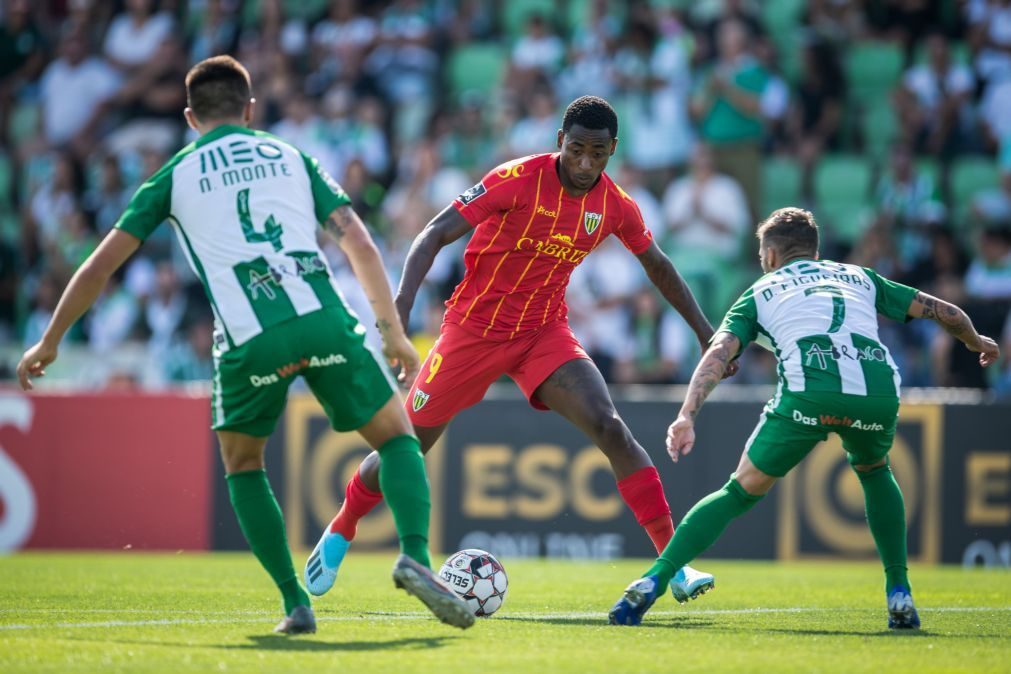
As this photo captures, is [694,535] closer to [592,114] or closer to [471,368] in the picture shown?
[471,368]

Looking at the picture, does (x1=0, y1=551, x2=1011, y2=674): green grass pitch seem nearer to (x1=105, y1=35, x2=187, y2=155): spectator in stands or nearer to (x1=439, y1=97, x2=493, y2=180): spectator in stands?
(x1=439, y1=97, x2=493, y2=180): spectator in stands

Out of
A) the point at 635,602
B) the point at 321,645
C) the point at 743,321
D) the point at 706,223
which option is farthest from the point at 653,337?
the point at 321,645

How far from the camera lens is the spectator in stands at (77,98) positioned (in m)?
19.6

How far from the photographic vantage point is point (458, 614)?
5.77m

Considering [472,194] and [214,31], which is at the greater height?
[214,31]

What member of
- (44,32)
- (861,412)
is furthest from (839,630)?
(44,32)

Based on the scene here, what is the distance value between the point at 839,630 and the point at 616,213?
2.54 metres

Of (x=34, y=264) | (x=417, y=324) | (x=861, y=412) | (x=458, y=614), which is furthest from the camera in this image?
(x=34, y=264)

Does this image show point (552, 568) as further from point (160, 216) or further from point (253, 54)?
point (253, 54)

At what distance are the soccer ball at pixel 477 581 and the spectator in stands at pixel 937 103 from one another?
10289mm

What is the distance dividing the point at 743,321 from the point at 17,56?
1622 cm

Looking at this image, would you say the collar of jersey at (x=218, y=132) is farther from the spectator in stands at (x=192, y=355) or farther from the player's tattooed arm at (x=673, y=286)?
the spectator in stands at (x=192, y=355)

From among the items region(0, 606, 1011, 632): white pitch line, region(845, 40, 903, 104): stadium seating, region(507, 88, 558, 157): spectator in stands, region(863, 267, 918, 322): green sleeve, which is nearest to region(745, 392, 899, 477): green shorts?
region(863, 267, 918, 322): green sleeve

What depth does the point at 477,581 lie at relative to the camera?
291 inches
